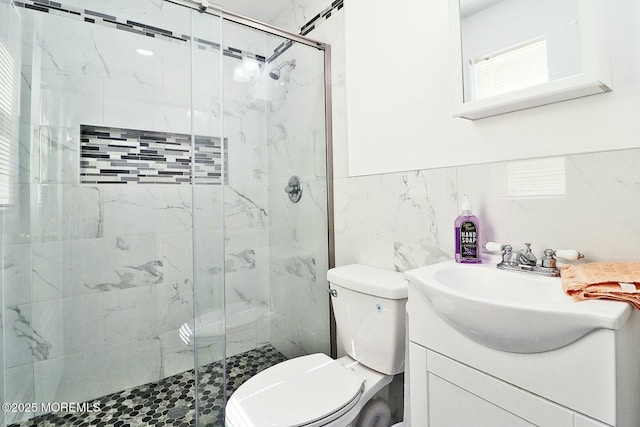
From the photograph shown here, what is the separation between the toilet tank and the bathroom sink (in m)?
0.26

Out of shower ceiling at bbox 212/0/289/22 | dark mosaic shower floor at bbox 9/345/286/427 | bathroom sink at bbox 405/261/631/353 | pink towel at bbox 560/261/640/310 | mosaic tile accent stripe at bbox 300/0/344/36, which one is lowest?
dark mosaic shower floor at bbox 9/345/286/427

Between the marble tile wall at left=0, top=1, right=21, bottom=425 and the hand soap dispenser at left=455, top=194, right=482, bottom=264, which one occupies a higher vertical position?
the marble tile wall at left=0, top=1, right=21, bottom=425

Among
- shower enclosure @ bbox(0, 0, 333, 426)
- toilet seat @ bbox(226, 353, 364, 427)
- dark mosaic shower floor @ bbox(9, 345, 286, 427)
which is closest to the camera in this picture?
toilet seat @ bbox(226, 353, 364, 427)

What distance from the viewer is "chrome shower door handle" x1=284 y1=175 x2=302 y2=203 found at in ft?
5.86

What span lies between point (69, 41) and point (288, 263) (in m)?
1.69

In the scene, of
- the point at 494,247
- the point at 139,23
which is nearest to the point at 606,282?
the point at 494,247

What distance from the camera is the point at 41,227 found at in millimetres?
1547

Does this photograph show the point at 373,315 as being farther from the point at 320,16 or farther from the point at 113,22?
the point at 113,22

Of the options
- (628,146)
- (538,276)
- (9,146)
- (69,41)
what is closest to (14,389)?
(9,146)

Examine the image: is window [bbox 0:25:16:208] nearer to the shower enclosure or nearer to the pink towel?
the shower enclosure

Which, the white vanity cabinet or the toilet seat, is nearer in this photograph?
the white vanity cabinet

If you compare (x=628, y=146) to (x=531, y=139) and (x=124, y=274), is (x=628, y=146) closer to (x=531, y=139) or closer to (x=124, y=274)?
(x=531, y=139)

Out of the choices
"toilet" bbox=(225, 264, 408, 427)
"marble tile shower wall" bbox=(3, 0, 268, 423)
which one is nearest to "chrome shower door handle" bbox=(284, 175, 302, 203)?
"marble tile shower wall" bbox=(3, 0, 268, 423)

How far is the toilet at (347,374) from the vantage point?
951 millimetres
